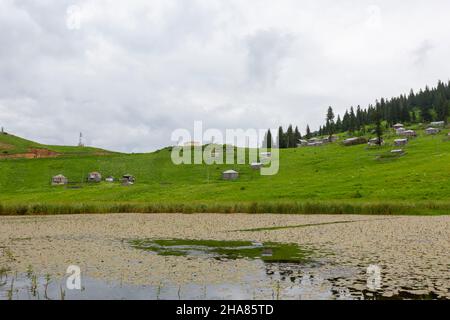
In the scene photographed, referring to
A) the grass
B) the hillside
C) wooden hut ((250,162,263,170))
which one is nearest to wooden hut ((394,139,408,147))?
wooden hut ((250,162,263,170))

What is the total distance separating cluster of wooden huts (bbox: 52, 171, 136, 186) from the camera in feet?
359

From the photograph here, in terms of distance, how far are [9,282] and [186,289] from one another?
21.7 feet

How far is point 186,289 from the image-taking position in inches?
602

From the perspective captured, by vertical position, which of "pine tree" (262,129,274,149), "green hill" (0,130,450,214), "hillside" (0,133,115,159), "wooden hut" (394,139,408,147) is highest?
"pine tree" (262,129,274,149)

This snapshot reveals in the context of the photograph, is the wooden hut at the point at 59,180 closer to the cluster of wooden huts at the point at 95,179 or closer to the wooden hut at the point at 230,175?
the cluster of wooden huts at the point at 95,179

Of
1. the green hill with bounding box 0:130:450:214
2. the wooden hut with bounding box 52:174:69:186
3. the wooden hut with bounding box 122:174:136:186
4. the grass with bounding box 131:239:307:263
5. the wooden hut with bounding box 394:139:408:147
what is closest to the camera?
the grass with bounding box 131:239:307:263

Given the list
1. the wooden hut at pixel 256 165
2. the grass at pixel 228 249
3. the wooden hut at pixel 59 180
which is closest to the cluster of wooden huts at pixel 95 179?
the wooden hut at pixel 59 180

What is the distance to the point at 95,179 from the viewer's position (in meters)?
115

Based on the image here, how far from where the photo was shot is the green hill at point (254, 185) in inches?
2110

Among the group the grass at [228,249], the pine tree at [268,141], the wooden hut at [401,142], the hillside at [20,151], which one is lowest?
the grass at [228,249]

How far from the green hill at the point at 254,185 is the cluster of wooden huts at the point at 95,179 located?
7.02ft

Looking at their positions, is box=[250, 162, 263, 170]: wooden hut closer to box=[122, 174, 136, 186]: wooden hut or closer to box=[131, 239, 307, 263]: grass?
box=[122, 174, 136, 186]: wooden hut

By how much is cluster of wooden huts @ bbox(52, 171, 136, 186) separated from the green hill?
7.02 ft
